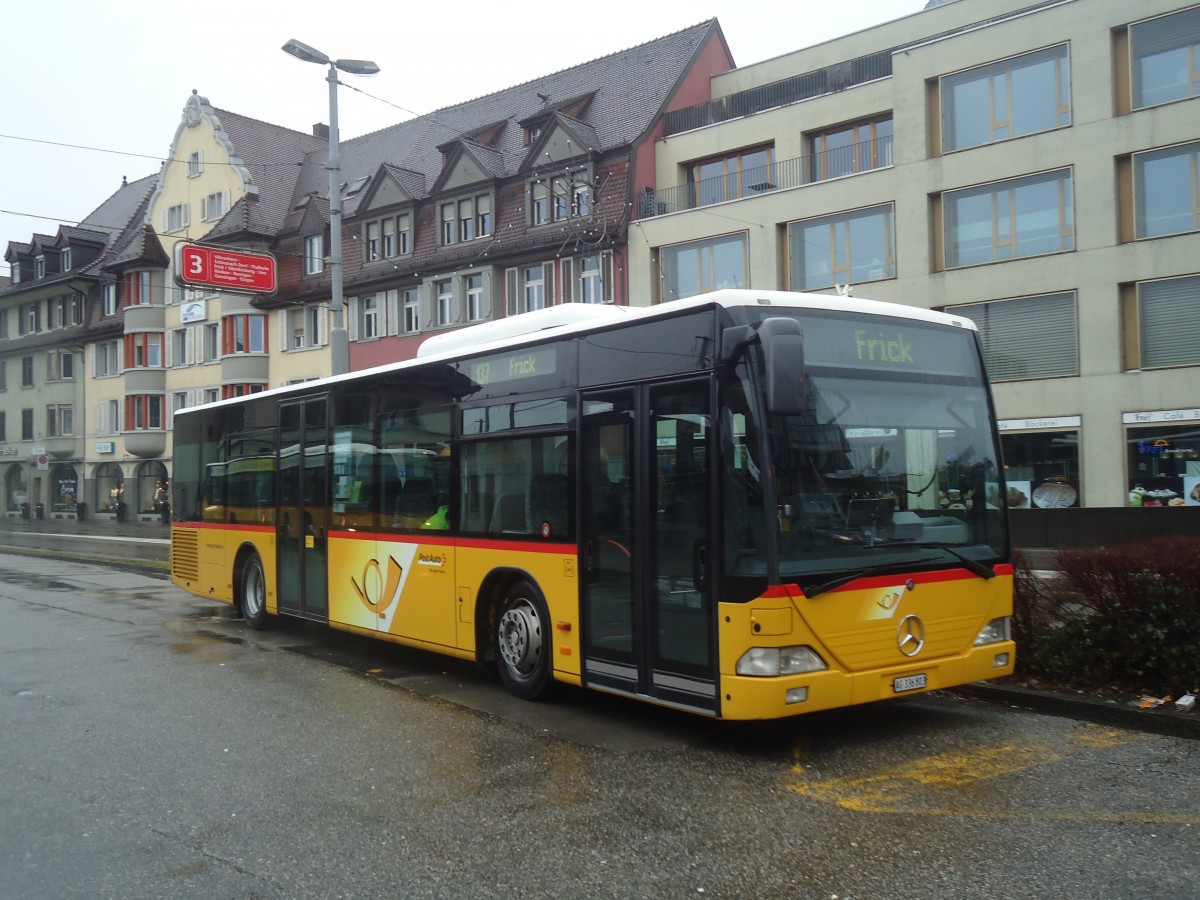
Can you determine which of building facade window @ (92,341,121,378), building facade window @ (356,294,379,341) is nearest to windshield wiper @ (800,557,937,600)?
building facade window @ (356,294,379,341)

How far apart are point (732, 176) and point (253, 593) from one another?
22671 mm

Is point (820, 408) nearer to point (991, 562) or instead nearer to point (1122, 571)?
point (991, 562)

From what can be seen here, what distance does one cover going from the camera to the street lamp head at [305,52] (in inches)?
695

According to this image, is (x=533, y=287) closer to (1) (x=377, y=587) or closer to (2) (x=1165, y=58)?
(2) (x=1165, y=58)

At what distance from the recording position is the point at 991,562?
7703 mm

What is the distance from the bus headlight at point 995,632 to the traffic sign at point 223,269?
1652 centimetres

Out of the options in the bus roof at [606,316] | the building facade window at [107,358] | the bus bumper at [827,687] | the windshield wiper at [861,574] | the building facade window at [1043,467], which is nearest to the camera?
the bus bumper at [827,687]

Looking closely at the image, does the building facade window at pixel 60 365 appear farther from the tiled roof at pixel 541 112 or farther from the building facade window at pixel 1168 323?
the building facade window at pixel 1168 323

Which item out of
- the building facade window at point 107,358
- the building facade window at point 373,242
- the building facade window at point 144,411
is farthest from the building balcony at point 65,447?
the building facade window at point 373,242

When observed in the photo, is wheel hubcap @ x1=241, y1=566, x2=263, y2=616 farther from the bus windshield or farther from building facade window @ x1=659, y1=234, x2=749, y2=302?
building facade window @ x1=659, y1=234, x2=749, y2=302

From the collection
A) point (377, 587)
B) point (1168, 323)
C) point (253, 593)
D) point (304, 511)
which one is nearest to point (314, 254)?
point (1168, 323)

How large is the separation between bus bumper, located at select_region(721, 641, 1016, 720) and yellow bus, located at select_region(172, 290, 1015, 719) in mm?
14

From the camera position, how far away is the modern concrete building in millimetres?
25234

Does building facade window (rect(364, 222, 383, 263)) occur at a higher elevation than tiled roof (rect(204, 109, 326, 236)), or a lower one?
lower
